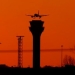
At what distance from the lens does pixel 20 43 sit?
8338 centimetres

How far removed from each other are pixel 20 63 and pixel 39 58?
8279 mm

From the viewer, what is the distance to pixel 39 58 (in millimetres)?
78562

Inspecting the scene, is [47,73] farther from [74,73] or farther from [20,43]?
[20,43]

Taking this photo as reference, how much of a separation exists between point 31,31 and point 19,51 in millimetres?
6794

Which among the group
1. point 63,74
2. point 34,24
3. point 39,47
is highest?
point 34,24

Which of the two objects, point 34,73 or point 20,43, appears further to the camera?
point 20,43

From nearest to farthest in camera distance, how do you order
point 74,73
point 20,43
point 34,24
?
point 74,73 < point 34,24 < point 20,43

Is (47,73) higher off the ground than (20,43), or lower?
lower

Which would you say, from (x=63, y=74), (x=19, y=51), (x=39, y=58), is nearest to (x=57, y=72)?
(x=63, y=74)

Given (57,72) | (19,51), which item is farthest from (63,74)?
(19,51)

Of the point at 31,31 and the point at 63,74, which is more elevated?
the point at 31,31

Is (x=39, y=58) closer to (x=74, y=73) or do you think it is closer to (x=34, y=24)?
(x=34, y=24)

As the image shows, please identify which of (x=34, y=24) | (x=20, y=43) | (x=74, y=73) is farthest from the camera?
(x=20, y=43)

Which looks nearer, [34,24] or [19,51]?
[34,24]
